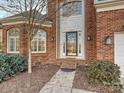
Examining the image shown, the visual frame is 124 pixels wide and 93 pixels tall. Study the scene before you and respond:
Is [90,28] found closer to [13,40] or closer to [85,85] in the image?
[13,40]

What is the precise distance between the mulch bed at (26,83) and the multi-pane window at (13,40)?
6.04 m

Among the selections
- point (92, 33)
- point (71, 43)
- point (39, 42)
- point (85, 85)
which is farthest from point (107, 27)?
point (39, 42)

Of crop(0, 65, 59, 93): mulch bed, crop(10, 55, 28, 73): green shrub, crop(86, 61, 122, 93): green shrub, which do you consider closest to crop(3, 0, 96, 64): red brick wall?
crop(10, 55, 28, 73): green shrub

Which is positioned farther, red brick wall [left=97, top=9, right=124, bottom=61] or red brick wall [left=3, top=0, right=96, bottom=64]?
red brick wall [left=3, top=0, right=96, bottom=64]

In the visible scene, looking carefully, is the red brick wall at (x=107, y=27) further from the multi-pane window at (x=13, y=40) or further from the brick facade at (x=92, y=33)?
the multi-pane window at (x=13, y=40)

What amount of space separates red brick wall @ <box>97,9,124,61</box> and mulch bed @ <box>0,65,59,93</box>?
331 cm

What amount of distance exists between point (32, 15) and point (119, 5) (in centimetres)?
501

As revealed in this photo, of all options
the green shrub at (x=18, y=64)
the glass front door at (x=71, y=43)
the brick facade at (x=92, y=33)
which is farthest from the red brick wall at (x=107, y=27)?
the glass front door at (x=71, y=43)

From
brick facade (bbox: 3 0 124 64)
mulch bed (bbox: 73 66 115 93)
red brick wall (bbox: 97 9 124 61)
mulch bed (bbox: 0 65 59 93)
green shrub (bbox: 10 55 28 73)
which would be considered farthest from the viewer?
brick facade (bbox: 3 0 124 64)

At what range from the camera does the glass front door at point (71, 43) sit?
1691cm

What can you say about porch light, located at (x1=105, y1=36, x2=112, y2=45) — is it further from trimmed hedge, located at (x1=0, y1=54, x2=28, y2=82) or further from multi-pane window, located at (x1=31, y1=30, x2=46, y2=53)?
multi-pane window, located at (x1=31, y1=30, x2=46, y2=53)

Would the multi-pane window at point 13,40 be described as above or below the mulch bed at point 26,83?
above

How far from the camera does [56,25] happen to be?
17.6 meters

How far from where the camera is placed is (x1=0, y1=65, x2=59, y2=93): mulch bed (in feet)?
29.3
